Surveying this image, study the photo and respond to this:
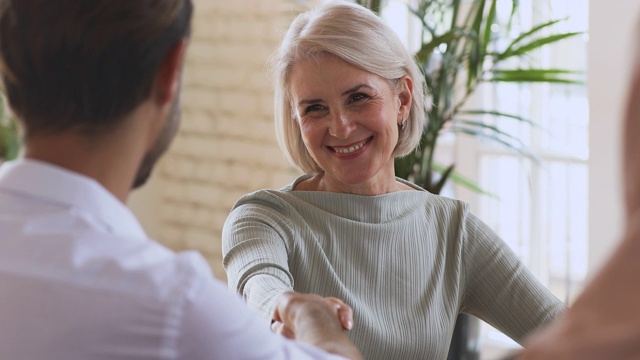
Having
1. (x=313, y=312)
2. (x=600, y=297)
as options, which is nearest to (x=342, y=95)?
(x=313, y=312)

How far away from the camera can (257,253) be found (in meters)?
1.79

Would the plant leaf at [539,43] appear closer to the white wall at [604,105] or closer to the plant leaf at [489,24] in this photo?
the plant leaf at [489,24]

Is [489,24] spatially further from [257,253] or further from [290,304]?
[290,304]

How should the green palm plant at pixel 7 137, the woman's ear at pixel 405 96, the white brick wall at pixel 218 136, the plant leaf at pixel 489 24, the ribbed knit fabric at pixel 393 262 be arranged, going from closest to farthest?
the ribbed knit fabric at pixel 393 262, the woman's ear at pixel 405 96, the plant leaf at pixel 489 24, the green palm plant at pixel 7 137, the white brick wall at pixel 218 136

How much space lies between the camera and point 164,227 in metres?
5.33

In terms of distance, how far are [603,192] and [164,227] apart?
256 centimetres

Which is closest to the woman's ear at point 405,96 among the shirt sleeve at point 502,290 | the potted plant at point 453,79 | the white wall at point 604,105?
the shirt sleeve at point 502,290

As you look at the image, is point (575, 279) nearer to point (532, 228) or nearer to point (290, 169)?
point (532, 228)

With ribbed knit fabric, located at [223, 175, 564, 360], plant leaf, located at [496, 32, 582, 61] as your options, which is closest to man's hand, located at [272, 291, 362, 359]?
ribbed knit fabric, located at [223, 175, 564, 360]

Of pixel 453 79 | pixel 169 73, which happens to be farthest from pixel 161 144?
pixel 453 79

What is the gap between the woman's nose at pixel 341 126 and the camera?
199 cm

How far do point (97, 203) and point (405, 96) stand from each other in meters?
1.29

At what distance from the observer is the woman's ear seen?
213 cm

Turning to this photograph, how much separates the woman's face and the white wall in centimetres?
173
